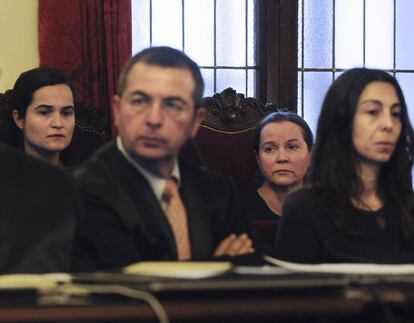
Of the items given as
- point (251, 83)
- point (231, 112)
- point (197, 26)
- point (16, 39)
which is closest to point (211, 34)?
point (197, 26)

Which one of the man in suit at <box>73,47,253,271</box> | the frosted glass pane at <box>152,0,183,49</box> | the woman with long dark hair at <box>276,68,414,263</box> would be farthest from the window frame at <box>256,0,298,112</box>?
the man in suit at <box>73,47,253,271</box>

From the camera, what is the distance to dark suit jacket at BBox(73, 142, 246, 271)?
2.05 m

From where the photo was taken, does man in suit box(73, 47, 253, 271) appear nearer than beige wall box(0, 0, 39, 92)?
Yes

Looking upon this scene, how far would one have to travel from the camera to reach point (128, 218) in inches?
81.0

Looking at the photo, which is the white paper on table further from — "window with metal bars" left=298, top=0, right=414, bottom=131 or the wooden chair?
"window with metal bars" left=298, top=0, right=414, bottom=131

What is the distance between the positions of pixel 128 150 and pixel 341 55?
344 centimetres

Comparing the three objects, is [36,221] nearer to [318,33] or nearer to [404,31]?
[318,33]

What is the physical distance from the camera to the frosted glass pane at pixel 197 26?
5.21m

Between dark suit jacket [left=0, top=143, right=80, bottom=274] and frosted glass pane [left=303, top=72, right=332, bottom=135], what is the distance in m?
3.38

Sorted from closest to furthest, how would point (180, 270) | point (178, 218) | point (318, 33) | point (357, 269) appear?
point (180, 270), point (357, 269), point (178, 218), point (318, 33)

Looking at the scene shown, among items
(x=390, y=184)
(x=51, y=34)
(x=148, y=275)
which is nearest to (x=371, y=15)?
(x=51, y=34)

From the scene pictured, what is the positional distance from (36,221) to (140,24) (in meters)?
3.20

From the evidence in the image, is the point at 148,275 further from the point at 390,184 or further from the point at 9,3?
the point at 9,3

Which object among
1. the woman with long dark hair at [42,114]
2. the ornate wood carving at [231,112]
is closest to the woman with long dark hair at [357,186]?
the woman with long dark hair at [42,114]
